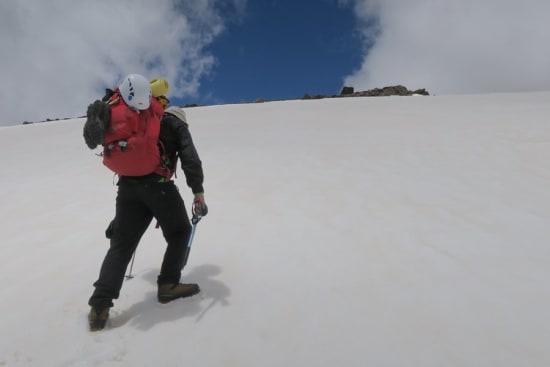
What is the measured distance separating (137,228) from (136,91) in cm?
118

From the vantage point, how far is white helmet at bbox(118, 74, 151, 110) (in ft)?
9.16

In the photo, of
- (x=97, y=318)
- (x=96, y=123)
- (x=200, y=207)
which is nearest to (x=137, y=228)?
(x=200, y=207)

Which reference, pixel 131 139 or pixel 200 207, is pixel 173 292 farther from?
pixel 131 139

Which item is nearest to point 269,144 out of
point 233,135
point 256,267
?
point 233,135

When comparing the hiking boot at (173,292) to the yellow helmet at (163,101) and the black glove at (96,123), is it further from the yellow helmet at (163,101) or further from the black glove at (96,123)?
the yellow helmet at (163,101)

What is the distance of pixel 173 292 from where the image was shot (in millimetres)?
3234

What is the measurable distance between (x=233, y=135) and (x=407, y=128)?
18.4 feet

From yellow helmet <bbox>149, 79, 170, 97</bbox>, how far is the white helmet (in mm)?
315

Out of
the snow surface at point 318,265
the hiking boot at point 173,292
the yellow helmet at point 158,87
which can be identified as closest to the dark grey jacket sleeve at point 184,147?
the yellow helmet at point 158,87

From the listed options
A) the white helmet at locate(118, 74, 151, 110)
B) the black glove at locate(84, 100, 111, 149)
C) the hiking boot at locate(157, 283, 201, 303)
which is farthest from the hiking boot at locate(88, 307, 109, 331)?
the white helmet at locate(118, 74, 151, 110)

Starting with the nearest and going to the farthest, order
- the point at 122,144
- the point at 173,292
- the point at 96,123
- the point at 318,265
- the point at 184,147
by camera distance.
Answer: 1. the point at 96,123
2. the point at 122,144
3. the point at 184,147
4. the point at 173,292
5. the point at 318,265

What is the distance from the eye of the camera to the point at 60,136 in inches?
567

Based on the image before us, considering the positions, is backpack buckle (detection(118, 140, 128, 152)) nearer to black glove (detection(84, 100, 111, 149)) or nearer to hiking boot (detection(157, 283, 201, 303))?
black glove (detection(84, 100, 111, 149))

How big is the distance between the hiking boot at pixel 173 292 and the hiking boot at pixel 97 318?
48cm
